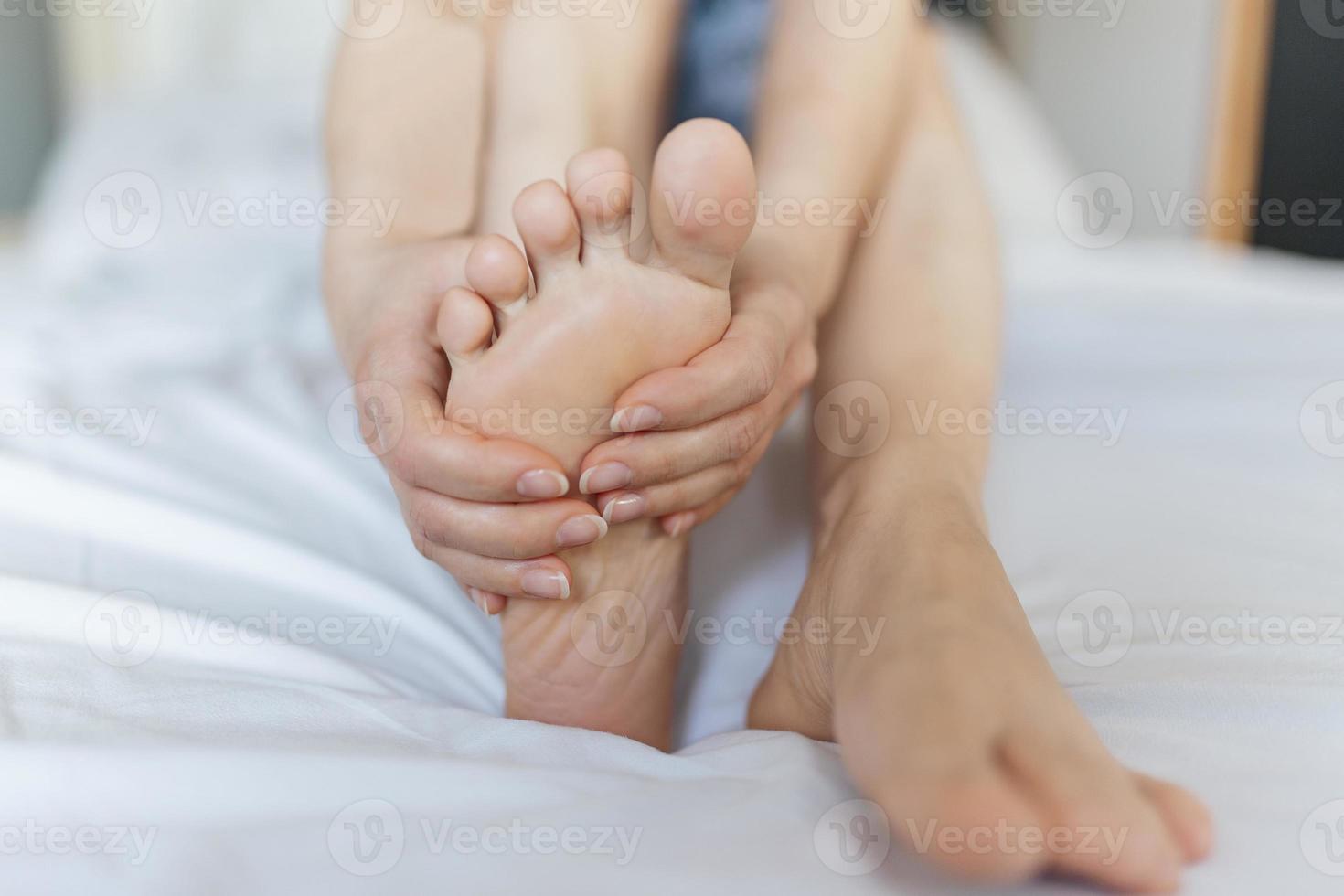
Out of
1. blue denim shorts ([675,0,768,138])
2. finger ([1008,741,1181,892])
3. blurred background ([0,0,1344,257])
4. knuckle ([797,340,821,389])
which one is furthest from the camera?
blurred background ([0,0,1344,257])

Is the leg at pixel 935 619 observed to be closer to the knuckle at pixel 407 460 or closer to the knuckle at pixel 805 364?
the knuckle at pixel 805 364

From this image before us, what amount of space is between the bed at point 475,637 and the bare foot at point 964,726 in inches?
0.8

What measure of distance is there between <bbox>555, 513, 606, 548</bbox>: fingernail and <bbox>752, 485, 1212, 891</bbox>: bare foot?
0.40 ft

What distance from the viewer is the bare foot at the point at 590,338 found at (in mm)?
449

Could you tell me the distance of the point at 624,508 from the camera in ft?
1.61

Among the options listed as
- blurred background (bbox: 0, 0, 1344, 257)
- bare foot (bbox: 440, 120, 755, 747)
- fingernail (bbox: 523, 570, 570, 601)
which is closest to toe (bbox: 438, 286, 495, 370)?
bare foot (bbox: 440, 120, 755, 747)

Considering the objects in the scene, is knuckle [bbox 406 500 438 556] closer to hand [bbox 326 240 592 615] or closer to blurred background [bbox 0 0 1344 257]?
hand [bbox 326 240 592 615]

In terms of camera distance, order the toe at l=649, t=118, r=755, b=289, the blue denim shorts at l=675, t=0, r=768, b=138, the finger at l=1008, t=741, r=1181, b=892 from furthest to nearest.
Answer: the blue denim shorts at l=675, t=0, r=768, b=138 < the toe at l=649, t=118, r=755, b=289 < the finger at l=1008, t=741, r=1181, b=892

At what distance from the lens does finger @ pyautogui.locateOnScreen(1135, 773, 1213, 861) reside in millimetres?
320

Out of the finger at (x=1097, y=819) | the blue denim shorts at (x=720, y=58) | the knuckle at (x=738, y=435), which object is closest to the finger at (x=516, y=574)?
the knuckle at (x=738, y=435)

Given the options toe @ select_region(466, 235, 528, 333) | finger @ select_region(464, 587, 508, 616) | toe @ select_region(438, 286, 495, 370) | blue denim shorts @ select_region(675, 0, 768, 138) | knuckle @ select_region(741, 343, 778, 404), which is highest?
blue denim shorts @ select_region(675, 0, 768, 138)

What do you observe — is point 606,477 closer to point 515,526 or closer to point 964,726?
point 515,526

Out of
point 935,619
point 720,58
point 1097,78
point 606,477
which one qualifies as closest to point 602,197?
point 606,477

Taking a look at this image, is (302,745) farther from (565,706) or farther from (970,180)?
(970,180)
